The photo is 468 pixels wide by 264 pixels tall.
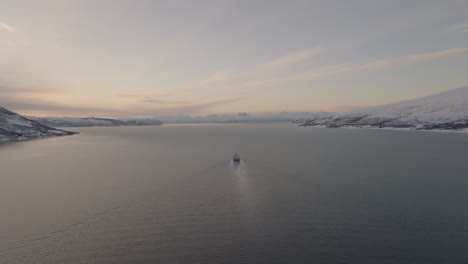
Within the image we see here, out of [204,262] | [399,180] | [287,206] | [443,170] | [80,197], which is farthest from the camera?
[443,170]

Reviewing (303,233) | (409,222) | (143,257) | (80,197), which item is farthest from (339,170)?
(80,197)

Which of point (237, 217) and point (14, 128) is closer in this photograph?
point (237, 217)

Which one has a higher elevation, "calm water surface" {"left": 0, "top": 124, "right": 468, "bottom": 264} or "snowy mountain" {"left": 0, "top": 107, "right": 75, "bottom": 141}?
"snowy mountain" {"left": 0, "top": 107, "right": 75, "bottom": 141}

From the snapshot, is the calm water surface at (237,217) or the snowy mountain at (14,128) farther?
the snowy mountain at (14,128)

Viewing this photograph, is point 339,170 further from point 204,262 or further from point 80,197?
point 80,197

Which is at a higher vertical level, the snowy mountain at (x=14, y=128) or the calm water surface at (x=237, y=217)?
the snowy mountain at (x=14, y=128)

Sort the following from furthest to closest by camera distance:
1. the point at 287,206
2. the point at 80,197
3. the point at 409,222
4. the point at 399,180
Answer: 1. the point at 399,180
2. the point at 80,197
3. the point at 287,206
4. the point at 409,222

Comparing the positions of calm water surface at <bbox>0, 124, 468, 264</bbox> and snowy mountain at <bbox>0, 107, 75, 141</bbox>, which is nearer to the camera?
calm water surface at <bbox>0, 124, 468, 264</bbox>

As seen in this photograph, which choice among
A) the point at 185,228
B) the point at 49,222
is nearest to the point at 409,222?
the point at 185,228

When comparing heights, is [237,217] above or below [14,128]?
below

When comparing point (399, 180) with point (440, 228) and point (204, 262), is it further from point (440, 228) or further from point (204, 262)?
point (204, 262)

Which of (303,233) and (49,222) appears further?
(49,222)
